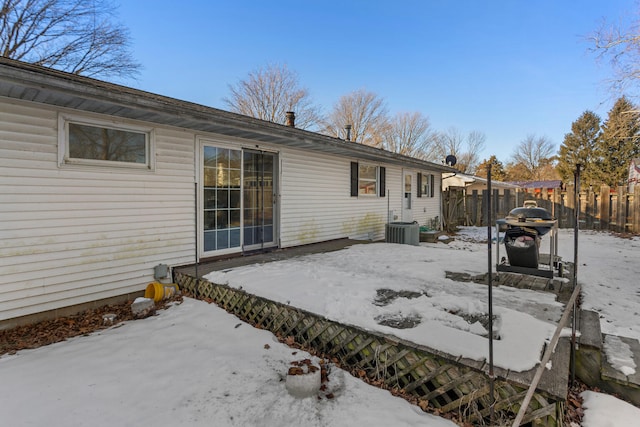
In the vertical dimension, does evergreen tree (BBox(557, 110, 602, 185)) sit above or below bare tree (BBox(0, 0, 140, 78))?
below

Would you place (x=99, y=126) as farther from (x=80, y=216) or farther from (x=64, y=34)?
(x=64, y=34)

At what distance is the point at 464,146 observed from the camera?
1401 inches

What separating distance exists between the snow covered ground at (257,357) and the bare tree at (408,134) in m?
25.6

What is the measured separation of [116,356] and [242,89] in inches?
942

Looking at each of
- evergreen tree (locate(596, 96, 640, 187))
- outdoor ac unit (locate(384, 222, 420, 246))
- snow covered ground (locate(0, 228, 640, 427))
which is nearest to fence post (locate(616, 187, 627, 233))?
outdoor ac unit (locate(384, 222, 420, 246))

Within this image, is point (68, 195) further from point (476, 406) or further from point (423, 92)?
point (423, 92)

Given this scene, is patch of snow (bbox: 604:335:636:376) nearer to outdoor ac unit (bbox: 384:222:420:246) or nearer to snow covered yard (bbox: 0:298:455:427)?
snow covered yard (bbox: 0:298:455:427)

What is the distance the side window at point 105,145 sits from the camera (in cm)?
394

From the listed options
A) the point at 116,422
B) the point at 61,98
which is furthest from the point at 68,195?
the point at 116,422

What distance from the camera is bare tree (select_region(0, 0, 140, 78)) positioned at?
13164mm

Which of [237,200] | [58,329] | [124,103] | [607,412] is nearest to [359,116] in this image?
[237,200]

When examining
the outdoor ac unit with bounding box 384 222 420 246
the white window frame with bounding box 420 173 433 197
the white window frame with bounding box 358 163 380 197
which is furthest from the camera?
the white window frame with bounding box 420 173 433 197

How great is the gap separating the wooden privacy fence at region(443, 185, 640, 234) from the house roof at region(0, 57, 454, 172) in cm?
723

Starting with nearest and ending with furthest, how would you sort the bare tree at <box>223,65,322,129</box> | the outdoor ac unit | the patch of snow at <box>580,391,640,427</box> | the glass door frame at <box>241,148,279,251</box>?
1. the patch of snow at <box>580,391,640,427</box>
2. the glass door frame at <box>241,148,279,251</box>
3. the outdoor ac unit
4. the bare tree at <box>223,65,322,129</box>
